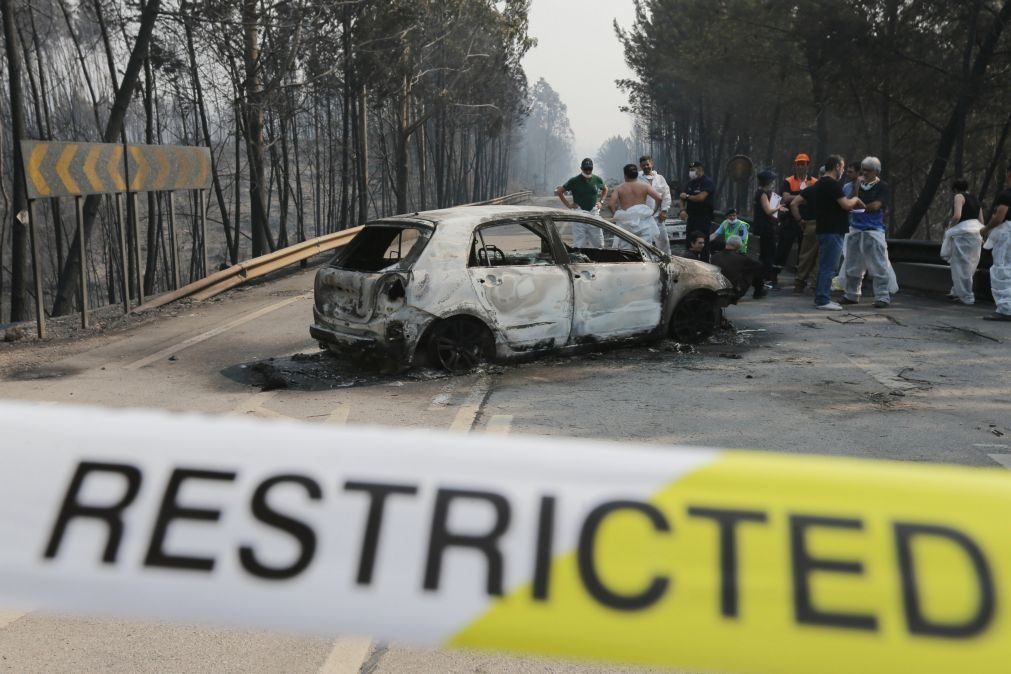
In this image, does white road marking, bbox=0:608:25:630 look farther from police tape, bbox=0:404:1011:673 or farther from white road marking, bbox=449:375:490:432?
white road marking, bbox=449:375:490:432

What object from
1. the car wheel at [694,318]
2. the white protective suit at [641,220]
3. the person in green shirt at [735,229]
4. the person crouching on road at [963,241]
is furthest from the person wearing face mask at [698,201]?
the car wheel at [694,318]

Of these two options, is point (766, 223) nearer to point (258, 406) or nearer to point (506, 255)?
point (506, 255)

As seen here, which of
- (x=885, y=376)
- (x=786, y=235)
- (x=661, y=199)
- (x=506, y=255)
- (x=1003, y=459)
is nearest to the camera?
(x=1003, y=459)

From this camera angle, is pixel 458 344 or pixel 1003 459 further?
pixel 458 344

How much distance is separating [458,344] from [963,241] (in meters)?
8.05

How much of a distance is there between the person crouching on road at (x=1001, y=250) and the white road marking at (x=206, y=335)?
9249 mm

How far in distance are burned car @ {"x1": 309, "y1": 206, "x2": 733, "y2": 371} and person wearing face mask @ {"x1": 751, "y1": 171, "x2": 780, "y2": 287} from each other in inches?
221

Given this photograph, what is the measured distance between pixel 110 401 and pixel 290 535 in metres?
6.98

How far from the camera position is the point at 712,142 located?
62094mm

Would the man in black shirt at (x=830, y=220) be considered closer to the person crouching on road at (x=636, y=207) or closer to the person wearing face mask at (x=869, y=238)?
the person wearing face mask at (x=869, y=238)

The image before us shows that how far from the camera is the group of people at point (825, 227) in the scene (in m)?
12.4

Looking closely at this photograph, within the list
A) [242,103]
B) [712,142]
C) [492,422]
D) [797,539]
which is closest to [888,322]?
[492,422]

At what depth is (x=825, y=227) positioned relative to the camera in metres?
12.6

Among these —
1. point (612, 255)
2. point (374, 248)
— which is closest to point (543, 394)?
point (374, 248)
